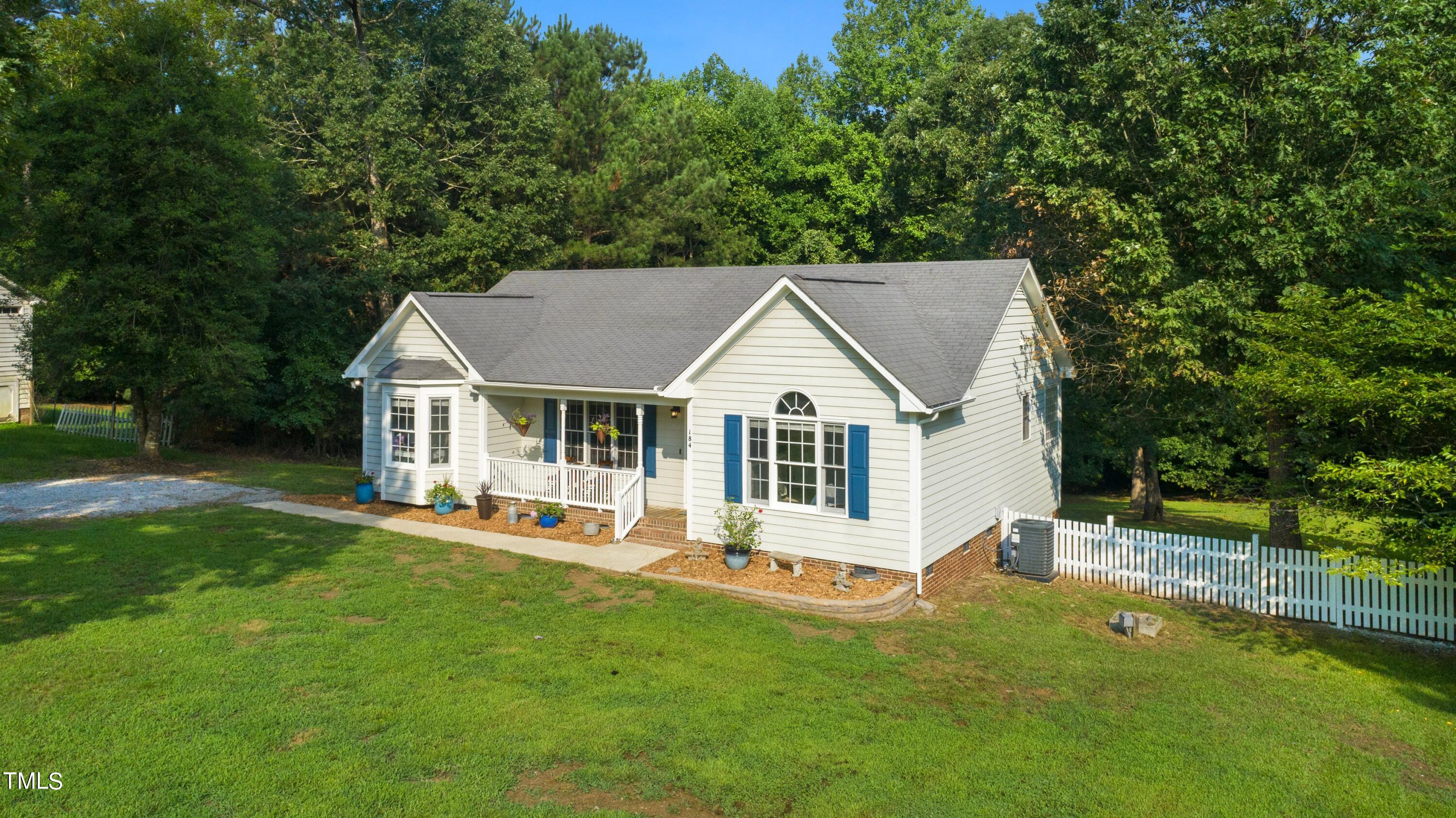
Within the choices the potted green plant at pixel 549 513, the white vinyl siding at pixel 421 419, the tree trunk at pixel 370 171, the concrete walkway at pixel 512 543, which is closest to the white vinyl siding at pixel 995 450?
the concrete walkway at pixel 512 543

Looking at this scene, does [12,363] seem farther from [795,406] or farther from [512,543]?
[795,406]

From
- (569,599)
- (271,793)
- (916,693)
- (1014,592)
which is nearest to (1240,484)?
(1014,592)

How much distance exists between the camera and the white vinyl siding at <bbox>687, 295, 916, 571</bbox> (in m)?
13.6

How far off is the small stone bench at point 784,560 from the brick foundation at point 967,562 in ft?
6.42

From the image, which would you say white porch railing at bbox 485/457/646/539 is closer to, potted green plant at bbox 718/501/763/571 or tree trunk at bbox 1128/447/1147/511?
potted green plant at bbox 718/501/763/571

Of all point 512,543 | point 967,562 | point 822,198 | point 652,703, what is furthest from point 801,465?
point 822,198

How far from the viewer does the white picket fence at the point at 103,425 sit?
95.9ft

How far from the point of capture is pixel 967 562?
15.2m

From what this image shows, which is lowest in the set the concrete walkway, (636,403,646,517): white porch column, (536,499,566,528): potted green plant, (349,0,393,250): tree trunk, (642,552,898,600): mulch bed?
(642,552,898,600): mulch bed

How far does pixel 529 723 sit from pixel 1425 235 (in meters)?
12.8

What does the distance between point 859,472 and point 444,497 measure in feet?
32.0

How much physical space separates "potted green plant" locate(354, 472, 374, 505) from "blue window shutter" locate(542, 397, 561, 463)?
4.24 m

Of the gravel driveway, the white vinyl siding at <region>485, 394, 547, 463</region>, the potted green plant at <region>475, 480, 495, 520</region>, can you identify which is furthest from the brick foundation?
the gravel driveway

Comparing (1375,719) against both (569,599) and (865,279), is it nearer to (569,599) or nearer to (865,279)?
(569,599)
